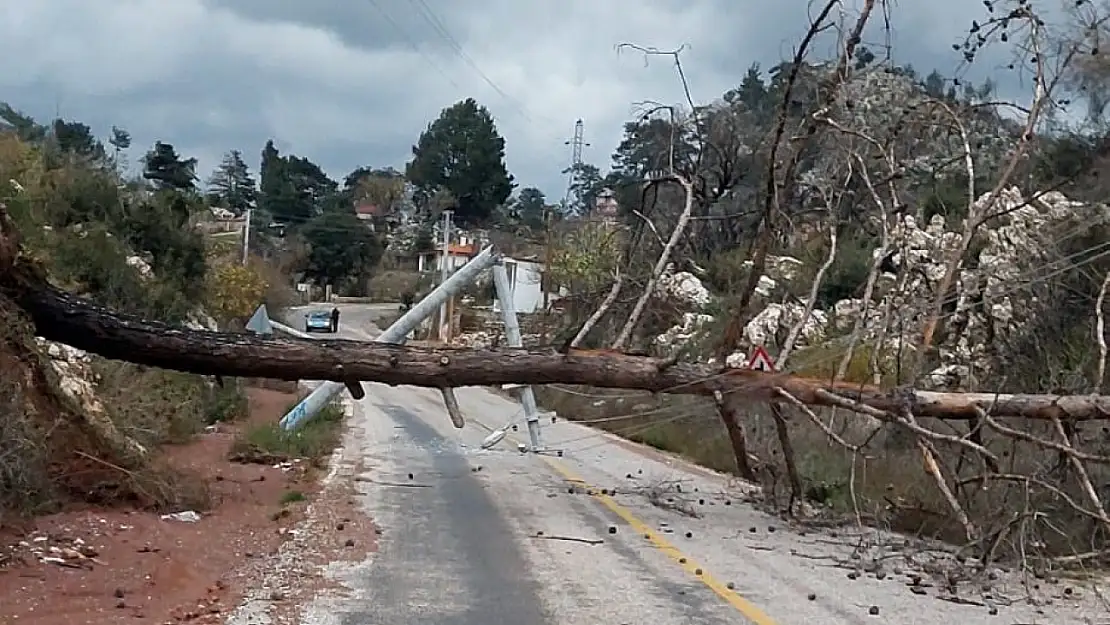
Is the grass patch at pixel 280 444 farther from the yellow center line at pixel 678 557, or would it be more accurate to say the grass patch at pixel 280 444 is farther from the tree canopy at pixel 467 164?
the tree canopy at pixel 467 164

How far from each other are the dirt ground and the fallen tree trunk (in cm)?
143

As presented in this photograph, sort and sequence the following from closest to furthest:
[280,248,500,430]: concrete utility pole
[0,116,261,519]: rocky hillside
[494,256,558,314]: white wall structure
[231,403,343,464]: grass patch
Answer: [0,116,261,519]: rocky hillside, [231,403,343,464]: grass patch, [280,248,500,430]: concrete utility pole, [494,256,558,314]: white wall structure

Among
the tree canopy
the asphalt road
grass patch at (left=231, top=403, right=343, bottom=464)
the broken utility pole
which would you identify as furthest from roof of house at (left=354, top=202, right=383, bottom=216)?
the broken utility pole

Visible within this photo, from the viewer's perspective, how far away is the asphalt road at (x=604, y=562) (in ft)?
28.5

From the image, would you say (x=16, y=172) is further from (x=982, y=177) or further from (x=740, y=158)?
(x=982, y=177)

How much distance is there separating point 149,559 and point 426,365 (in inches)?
147

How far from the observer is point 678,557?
11.2m

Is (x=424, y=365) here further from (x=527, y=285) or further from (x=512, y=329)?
(x=527, y=285)

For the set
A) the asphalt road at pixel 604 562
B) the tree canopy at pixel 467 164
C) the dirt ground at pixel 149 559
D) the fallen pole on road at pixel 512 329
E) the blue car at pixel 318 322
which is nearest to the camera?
the dirt ground at pixel 149 559

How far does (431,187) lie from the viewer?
Answer: 8144 cm

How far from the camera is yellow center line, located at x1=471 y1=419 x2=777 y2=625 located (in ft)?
28.8

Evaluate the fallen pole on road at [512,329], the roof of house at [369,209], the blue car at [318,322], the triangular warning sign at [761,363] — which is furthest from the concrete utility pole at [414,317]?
the roof of house at [369,209]

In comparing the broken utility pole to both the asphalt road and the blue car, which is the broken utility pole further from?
the blue car

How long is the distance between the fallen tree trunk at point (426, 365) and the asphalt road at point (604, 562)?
1394 millimetres
